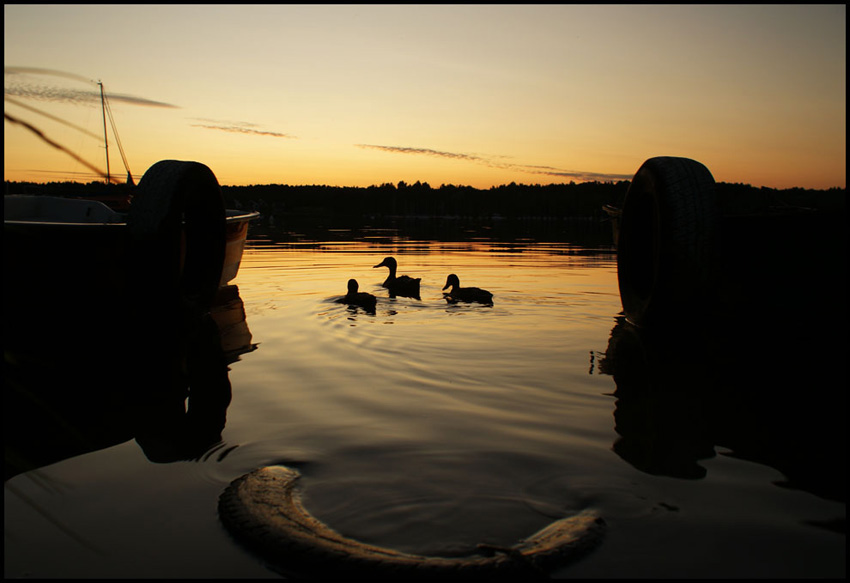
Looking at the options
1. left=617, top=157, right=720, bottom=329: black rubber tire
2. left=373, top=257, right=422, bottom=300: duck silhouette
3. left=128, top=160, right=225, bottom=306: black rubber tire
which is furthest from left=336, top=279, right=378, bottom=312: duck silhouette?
left=617, top=157, right=720, bottom=329: black rubber tire

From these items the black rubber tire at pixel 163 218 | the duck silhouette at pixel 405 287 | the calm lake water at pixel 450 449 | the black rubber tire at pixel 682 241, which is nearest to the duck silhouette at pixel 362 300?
the duck silhouette at pixel 405 287

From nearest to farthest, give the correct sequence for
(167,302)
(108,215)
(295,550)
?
(295,550) → (167,302) → (108,215)

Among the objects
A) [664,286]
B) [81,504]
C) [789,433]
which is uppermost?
[664,286]

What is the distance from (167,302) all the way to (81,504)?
448cm

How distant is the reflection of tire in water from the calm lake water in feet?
0.30

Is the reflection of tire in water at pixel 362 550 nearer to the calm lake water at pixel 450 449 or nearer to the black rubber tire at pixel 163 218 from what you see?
the calm lake water at pixel 450 449

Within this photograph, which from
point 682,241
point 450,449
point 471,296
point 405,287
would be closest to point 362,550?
point 450,449

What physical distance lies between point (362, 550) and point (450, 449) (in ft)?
5.15

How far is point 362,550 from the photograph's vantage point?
3193 millimetres

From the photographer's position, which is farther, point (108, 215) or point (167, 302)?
point (108, 215)

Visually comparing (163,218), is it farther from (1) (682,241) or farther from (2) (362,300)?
(1) (682,241)

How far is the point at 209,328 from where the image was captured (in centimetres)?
994

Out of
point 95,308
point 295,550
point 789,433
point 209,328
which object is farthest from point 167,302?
point 789,433

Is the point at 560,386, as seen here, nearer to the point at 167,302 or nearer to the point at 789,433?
the point at 789,433
